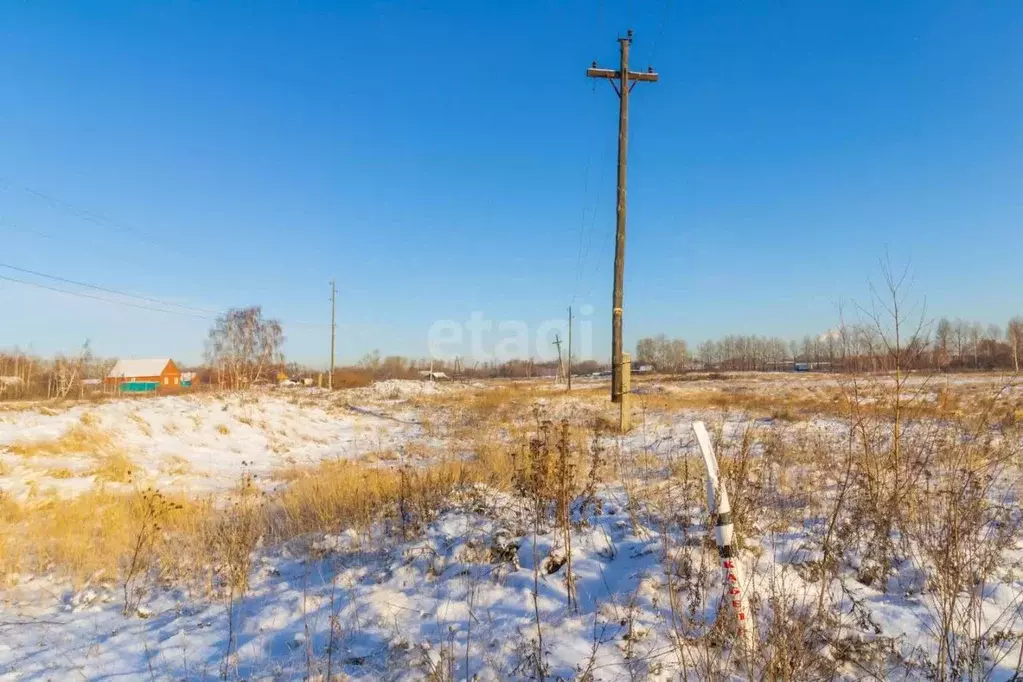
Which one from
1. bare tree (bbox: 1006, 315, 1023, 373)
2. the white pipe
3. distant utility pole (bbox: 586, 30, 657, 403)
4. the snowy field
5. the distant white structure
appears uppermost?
distant utility pole (bbox: 586, 30, 657, 403)

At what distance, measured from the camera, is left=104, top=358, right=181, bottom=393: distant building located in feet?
203

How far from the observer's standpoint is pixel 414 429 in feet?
59.2

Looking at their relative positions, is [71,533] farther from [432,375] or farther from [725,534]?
[432,375]

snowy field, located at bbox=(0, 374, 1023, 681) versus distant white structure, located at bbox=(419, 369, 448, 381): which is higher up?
snowy field, located at bbox=(0, 374, 1023, 681)

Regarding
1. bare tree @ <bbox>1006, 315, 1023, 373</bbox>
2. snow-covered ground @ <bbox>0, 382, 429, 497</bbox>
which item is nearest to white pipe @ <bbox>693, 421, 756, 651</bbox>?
bare tree @ <bbox>1006, 315, 1023, 373</bbox>

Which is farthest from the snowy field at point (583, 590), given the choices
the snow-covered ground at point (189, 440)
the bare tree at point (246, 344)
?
the bare tree at point (246, 344)

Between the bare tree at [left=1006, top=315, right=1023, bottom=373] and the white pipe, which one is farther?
the bare tree at [left=1006, top=315, right=1023, bottom=373]

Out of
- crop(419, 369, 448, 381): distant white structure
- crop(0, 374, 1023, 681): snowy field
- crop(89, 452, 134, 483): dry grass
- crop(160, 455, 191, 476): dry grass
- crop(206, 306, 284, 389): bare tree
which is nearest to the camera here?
crop(0, 374, 1023, 681): snowy field

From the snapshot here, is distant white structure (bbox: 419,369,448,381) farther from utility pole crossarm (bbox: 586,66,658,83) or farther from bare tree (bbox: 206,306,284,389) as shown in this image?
utility pole crossarm (bbox: 586,66,658,83)

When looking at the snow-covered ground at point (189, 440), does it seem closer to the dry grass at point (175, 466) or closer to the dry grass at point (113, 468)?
the dry grass at point (175, 466)

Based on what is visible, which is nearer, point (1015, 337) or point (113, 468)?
point (1015, 337)

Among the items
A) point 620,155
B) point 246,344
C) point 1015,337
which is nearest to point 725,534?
point 1015,337

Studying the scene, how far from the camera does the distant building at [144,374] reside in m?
61.8

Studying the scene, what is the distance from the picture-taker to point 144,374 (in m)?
65.4
